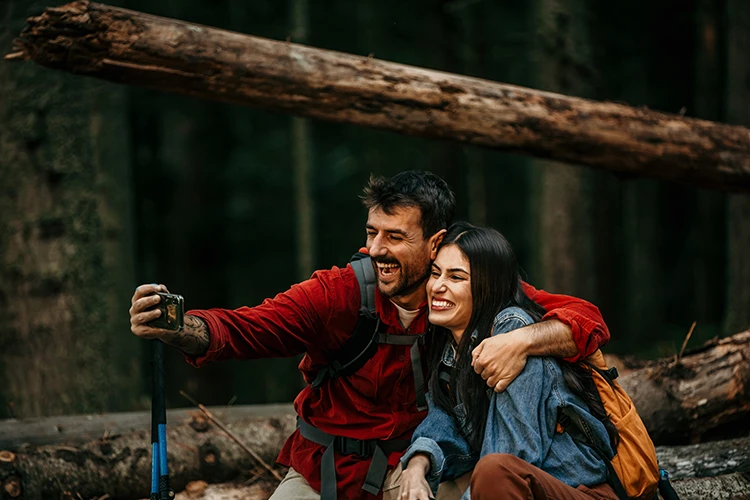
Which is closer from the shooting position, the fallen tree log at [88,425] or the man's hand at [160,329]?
the man's hand at [160,329]

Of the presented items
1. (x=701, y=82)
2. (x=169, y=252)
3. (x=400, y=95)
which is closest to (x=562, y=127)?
(x=400, y=95)

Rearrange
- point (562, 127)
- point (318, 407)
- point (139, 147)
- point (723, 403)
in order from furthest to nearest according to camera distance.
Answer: point (139, 147)
point (562, 127)
point (723, 403)
point (318, 407)

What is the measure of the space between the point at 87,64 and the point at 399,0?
979 cm

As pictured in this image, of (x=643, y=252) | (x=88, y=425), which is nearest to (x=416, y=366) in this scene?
(x=88, y=425)

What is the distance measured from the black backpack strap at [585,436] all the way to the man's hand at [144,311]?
70.5 inches

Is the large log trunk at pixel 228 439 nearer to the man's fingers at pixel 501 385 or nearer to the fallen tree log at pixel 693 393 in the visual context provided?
the fallen tree log at pixel 693 393

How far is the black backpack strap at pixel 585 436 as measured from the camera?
3465mm

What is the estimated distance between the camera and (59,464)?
5094mm

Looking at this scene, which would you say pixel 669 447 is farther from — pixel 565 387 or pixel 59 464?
pixel 59 464

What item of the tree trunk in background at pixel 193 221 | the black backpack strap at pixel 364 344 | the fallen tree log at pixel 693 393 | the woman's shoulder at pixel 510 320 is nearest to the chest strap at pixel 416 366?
the black backpack strap at pixel 364 344

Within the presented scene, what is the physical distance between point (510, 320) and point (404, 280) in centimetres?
74

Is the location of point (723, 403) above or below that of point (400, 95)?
below

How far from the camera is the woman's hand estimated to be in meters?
3.52

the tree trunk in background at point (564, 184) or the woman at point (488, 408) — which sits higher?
the tree trunk in background at point (564, 184)
